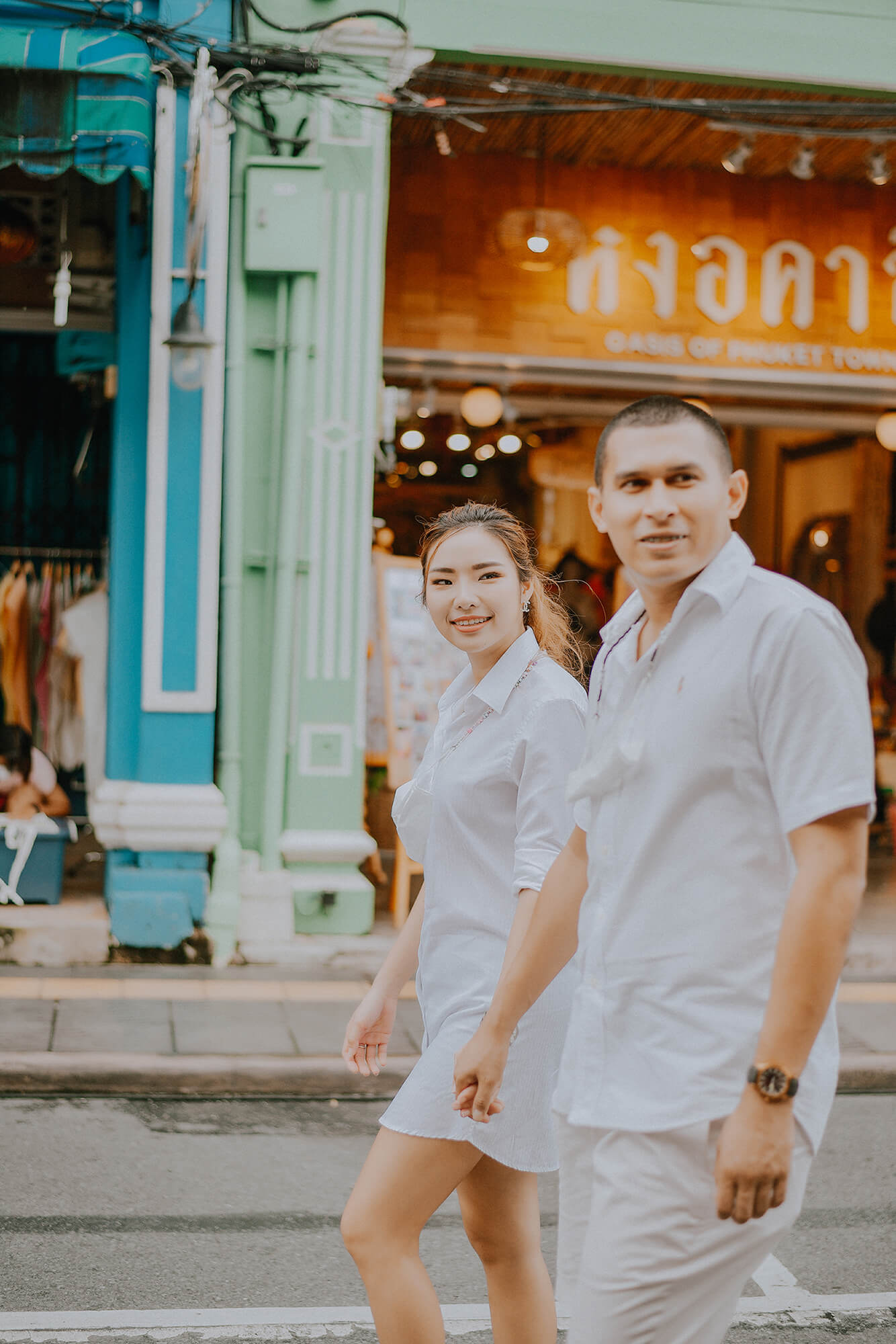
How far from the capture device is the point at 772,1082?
1.86 meters

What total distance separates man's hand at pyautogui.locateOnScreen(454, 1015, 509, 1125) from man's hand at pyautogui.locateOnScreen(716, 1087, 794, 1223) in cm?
62

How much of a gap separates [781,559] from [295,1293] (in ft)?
34.4

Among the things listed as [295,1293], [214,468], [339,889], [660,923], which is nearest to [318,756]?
[339,889]

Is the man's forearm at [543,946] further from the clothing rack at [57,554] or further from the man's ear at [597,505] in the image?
the clothing rack at [57,554]

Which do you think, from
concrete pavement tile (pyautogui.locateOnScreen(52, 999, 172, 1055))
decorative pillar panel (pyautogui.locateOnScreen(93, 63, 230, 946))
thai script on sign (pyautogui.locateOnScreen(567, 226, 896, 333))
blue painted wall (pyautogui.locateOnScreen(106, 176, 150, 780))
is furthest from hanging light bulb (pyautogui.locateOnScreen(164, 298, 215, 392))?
concrete pavement tile (pyautogui.locateOnScreen(52, 999, 172, 1055))

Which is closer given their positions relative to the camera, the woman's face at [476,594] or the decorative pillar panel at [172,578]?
the woman's face at [476,594]

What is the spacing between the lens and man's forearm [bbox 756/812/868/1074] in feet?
6.06

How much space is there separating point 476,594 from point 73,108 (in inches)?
190

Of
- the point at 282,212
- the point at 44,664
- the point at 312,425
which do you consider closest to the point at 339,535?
the point at 312,425

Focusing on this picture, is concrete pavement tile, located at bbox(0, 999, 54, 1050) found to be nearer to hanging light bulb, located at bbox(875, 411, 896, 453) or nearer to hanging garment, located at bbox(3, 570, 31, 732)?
hanging garment, located at bbox(3, 570, 31, 732)

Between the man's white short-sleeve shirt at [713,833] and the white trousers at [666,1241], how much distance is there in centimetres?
4

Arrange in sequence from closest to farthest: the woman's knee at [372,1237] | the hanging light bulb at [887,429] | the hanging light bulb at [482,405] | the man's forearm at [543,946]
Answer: the man's forearm at [543,946]
the woman's knee at [372,1237]
the hanging light bulb at [482,405]
the hanging light bulb at [887,429]

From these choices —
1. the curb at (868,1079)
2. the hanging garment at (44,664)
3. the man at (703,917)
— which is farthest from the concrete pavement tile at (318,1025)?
the man at (703,917)

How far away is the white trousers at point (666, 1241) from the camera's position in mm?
1939
